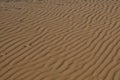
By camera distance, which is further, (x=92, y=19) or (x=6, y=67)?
(x=92, y=19)

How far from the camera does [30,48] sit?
18.2ft

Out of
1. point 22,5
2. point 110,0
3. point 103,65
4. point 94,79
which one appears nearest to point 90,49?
point 103,65

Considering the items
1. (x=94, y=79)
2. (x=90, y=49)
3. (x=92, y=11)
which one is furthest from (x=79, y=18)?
(x=94, y=79)

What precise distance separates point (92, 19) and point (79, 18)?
1.44ft

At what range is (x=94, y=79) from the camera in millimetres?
4465

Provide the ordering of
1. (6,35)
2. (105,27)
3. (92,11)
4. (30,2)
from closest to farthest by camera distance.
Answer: (6,35) < (105,27) < (92,11) < (30,2)

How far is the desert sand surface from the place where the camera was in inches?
185

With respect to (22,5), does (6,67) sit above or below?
below

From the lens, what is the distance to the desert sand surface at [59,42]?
4691 mm

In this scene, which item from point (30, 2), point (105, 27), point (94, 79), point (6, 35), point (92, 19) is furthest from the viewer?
point (30, 2)

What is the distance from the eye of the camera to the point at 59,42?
590cm

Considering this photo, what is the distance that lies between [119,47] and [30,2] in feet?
16.5

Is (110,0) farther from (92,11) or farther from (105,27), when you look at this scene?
(105,27)

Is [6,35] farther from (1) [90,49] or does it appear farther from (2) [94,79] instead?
(2) [94,79]
